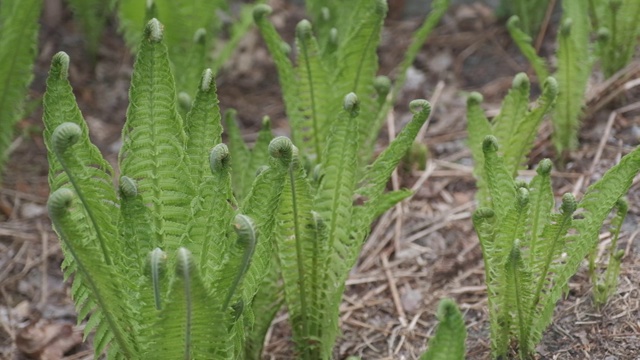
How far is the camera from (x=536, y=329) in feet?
5.47

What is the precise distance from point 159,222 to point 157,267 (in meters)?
0.30

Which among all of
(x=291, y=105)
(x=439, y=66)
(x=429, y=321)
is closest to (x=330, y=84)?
(x=291, y=105)

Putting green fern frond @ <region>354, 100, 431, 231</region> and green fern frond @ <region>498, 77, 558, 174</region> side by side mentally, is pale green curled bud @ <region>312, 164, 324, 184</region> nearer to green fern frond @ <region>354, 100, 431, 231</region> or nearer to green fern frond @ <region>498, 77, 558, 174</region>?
green fern frond @ <region>354, 100, 431, 231</region>

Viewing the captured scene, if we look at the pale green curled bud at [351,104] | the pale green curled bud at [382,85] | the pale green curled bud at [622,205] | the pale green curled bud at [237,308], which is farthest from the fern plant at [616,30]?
the pale green curled bud at [237,308]

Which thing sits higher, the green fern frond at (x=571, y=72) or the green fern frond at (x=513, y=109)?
the green fern frond at (x=571, y=72)

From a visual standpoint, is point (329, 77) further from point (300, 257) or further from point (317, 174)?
point (300, 257)

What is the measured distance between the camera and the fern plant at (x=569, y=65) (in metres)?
2.21

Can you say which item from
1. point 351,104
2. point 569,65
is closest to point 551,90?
point 569,65

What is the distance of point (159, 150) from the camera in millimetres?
1598

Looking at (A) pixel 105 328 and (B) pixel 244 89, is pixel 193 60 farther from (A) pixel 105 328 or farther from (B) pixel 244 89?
(A) pixel 105 328

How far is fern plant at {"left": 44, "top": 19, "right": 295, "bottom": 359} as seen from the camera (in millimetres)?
1344

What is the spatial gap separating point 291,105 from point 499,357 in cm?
87

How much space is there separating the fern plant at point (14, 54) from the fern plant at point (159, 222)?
85 cm

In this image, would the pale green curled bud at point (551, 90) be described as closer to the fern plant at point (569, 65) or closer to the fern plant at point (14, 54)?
the fern plant at point (569, 65)
